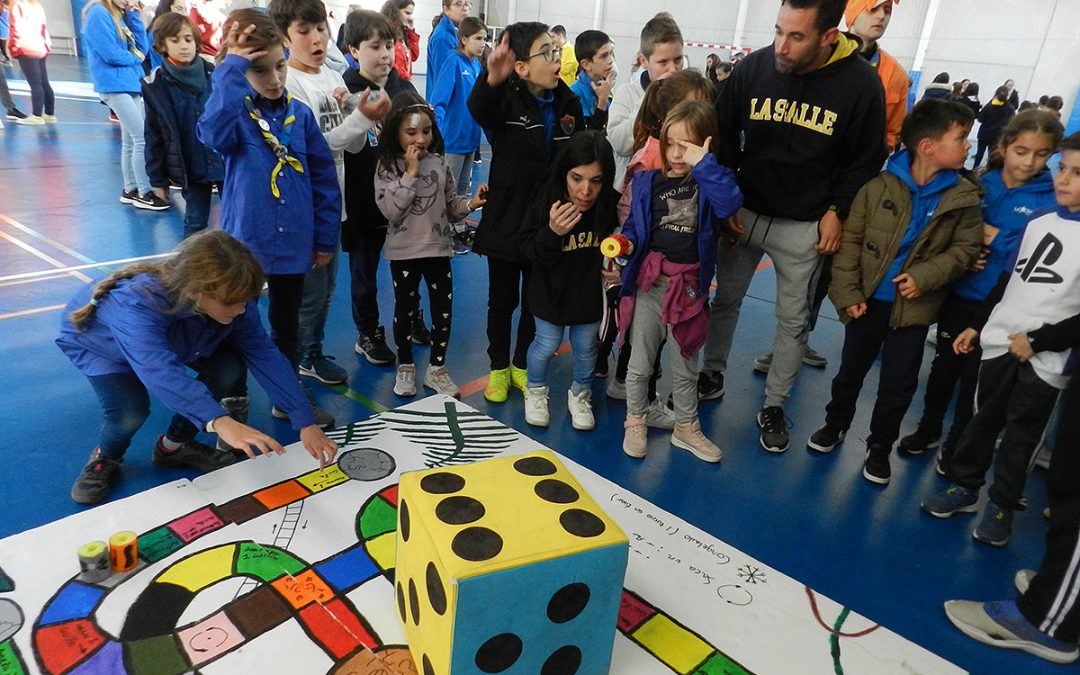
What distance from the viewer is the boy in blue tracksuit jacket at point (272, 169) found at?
1.99 meters

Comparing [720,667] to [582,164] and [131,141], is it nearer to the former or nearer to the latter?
[582,164]

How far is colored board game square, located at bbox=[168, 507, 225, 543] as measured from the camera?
1.72m

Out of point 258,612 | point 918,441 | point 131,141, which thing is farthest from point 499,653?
point 131,141

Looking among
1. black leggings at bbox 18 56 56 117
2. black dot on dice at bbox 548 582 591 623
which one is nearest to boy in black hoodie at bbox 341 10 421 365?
black dot on dice at bbox 548 582 591 623

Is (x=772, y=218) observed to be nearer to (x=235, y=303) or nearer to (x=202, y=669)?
(x=235, y=303)

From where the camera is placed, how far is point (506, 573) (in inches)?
45.5

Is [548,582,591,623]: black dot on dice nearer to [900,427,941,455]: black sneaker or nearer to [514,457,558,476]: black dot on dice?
[514,457,558,476]: black dot on dice

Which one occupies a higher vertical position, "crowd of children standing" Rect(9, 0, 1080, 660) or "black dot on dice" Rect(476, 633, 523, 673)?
"crowd of children standing" Rect(9, 0, 1080, 660)

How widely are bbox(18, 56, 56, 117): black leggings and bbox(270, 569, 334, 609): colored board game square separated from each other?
7183mm

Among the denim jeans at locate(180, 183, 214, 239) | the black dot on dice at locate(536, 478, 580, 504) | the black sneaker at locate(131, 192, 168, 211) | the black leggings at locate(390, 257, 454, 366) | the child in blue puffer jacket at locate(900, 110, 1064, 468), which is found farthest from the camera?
the black sneaker at locate(131, 192, 168, 211)

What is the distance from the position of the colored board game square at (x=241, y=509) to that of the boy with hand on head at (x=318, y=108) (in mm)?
890

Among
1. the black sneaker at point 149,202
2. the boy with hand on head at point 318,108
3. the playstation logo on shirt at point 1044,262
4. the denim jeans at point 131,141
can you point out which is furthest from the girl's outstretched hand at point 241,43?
the denim jeans at point 131,141

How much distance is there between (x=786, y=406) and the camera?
296cm

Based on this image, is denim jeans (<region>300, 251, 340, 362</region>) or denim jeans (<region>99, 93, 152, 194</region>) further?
denim jeans (<region>99, 93, 152, 194</region>)
